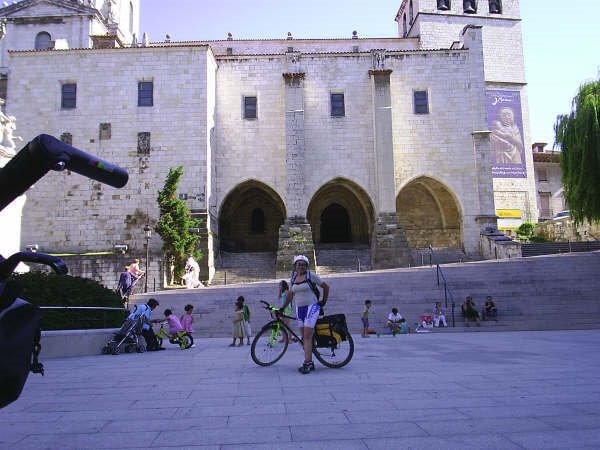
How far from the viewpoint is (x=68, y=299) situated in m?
10.3

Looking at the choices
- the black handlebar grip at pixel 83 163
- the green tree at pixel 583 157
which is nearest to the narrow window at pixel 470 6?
the green tree at pixel 583 157

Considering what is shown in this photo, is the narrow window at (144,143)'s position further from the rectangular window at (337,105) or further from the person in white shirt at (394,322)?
the person in white shirt at (394,322)

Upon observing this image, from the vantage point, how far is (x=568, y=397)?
4.88 m

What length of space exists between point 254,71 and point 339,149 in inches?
248

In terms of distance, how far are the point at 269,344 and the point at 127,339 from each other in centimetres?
422

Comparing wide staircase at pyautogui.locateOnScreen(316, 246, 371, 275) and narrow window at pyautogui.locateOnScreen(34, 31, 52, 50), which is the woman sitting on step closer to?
wide staircase at pyautogui.locateOnScreen(316, 246, 371, 275)

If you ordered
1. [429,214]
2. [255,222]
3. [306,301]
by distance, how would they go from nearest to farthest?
[306,301] → [429,214] → [255,222]

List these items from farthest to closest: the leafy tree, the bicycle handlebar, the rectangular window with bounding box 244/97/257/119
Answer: the leafy tree → the rectangular window with bounding box 244/97/257/119 → the bicycle handlebar

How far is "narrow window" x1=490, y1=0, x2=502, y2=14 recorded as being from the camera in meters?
43.4

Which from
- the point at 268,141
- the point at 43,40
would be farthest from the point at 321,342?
the point at 43,40

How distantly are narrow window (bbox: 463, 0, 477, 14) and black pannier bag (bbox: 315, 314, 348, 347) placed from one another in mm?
41975

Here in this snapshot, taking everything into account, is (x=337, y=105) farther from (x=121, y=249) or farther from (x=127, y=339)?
(x=127, y=339)

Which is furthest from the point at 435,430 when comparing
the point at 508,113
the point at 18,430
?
the point at 508,113

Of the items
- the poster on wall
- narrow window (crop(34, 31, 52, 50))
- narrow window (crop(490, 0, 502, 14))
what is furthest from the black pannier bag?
narrow window (crop(490, 0, 502, 14))
